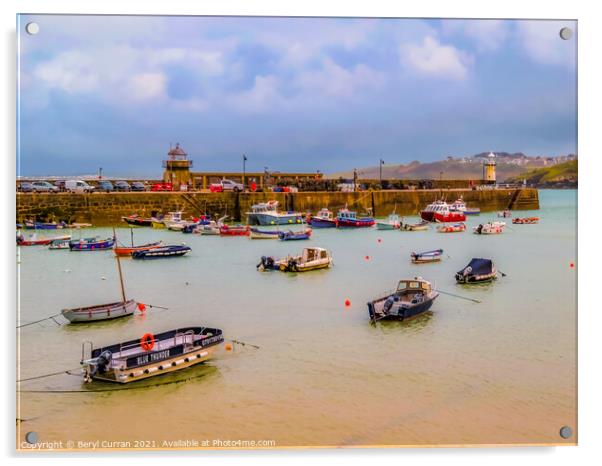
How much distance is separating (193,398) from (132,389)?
80 centimetres

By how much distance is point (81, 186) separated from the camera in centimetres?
2516

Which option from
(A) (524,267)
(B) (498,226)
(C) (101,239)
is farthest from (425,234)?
(C) (101,239)

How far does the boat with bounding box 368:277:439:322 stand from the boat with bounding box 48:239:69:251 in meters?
11.7

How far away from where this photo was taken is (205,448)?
6910 millimetres

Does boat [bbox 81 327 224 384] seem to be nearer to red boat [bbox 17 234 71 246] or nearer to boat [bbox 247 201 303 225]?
red boat [bbox 17 234 71 246]

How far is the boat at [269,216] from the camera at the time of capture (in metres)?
27.0

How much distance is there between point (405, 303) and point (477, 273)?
3612 millimetres

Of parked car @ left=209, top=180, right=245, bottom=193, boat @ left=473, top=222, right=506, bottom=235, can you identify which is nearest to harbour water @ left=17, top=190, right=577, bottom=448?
boat @ left=473, top=222, right=506, bottom=235

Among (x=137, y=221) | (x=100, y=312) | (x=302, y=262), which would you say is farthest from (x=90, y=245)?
(x=100, y=312)

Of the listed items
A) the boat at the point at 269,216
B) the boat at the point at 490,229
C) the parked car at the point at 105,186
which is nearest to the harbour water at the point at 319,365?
the boat at the point at 490,229

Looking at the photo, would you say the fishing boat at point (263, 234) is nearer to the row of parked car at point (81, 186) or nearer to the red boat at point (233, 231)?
the red boat at point (233, 231)

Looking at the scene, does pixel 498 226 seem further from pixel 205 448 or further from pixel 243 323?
pixel 205 448

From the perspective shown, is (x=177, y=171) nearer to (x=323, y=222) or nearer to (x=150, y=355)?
(x=323, y=222)

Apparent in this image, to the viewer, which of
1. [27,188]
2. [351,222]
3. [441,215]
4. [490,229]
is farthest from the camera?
[441,215]
